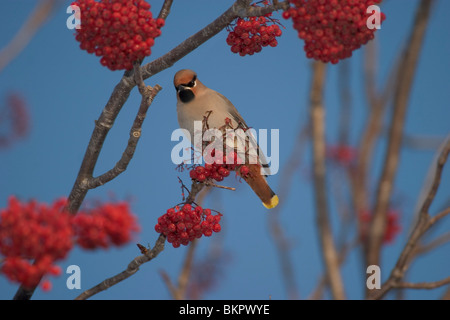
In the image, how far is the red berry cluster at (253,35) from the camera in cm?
A: 166

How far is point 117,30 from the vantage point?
4.50 feet

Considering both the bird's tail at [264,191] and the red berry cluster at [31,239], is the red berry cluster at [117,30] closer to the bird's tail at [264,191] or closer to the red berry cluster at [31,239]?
the red berry cluster at [31,239]

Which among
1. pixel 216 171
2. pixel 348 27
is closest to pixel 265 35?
pixel 348 27

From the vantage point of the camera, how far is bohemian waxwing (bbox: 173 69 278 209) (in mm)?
2354

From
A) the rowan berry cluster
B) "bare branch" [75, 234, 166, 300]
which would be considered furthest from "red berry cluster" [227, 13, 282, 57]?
the rowan berry cluster

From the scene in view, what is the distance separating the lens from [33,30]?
2.35m

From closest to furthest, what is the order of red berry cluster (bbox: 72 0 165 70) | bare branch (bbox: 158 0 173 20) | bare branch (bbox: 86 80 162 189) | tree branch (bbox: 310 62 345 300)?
red berry cluster (bbox: 72 0 165 70) → bare branch (bbox: 86 80 162 189) → bare branch (bbox: 158 0 173 20) → tree branch (bbox: 310 62 345 300)

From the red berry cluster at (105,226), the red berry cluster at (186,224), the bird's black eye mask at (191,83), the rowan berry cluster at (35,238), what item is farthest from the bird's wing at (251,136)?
the rowan berry cluster at (35,238)

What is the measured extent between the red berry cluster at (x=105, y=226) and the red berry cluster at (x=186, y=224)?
1.03 feet

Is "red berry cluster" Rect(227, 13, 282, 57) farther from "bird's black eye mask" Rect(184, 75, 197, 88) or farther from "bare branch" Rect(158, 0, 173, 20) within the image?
"bird's black eye mask" Rect(184, 75, 197, 88)

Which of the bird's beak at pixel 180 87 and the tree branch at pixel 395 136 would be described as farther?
the tree branch at pixel 395 136

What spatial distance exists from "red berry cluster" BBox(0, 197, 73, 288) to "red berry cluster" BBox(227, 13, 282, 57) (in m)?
0.88

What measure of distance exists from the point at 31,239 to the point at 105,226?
19 centimetres

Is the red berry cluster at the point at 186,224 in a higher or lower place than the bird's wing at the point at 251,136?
Answer: lower
